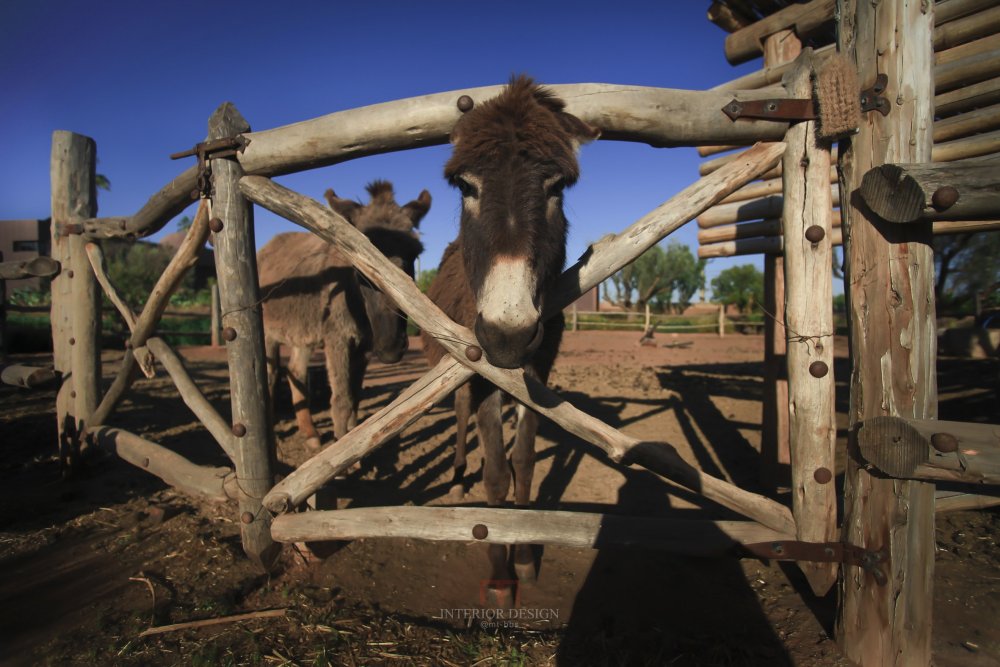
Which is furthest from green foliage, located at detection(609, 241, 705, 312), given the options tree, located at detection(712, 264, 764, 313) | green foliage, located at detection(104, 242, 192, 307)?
green foliage, located at detection(104, 242, 192, 307)

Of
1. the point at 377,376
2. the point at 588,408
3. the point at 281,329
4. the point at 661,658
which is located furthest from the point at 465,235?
the point at 377,376

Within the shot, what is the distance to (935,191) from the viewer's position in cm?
177

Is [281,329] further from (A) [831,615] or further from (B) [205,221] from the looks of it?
(A) [831,615]

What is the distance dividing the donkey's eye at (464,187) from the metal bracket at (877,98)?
5.60ft

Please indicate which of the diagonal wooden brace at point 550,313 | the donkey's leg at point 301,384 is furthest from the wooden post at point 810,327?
the donkey's leg at point 301,384

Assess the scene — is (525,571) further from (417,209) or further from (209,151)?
(417,209)

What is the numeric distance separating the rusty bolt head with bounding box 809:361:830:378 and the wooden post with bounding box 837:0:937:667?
161 mm

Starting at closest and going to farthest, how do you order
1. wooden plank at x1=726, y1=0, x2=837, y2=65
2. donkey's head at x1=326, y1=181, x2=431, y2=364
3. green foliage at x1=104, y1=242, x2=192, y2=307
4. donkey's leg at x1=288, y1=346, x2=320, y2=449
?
1. wooden plank at x1=726, y1=0, x2=837, y2=65
2. donkey's head at x1=326, y1=181, x2=431, y2=364
3. donkey's leg at x1=288, y1=346, x2=320, y2=449
4. green foliage at x1=104, y1=242, x2=192, y2=307

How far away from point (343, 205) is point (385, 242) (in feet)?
2.39

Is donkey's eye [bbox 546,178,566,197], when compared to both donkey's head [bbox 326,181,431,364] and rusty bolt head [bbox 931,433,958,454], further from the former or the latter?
donkey's head [bbox 326,181,431,364]

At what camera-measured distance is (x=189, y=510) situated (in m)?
3.75

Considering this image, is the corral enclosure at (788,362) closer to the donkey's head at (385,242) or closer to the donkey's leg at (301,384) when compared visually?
the donkey's head at (385,242)

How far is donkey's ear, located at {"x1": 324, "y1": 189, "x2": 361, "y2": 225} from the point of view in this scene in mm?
4863

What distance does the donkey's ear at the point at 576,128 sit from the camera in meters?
2.28
